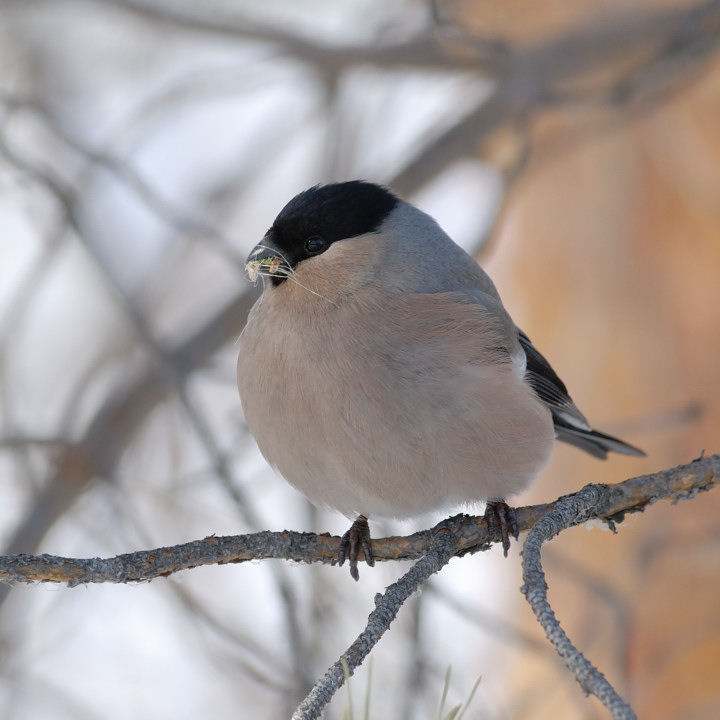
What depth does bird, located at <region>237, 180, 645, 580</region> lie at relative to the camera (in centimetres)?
250

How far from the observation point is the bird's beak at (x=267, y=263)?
108 inches

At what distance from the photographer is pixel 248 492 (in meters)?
3.82

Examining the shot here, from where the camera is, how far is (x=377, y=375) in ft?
8.24

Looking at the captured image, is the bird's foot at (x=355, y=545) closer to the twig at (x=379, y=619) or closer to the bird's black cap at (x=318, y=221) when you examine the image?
the twig at (x=379, y=619)

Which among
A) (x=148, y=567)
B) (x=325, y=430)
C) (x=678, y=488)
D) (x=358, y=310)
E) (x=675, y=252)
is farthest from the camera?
(x=675, y=252)

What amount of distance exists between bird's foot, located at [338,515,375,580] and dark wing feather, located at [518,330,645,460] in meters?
0.77

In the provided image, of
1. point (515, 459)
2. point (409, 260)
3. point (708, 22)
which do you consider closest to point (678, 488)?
point (515, 459)

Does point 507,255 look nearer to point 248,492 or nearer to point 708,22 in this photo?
point 708,22

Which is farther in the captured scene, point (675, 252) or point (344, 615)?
point (675, 252)

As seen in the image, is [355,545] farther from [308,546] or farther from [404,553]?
[308,546]

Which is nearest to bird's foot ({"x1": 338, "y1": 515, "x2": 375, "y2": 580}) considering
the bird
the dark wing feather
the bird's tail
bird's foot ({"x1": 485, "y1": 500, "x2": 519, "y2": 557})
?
the bird

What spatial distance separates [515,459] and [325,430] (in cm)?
58

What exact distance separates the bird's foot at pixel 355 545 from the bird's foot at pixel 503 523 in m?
0.35

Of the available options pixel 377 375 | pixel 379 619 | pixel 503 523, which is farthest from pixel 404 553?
pixel 379 619
